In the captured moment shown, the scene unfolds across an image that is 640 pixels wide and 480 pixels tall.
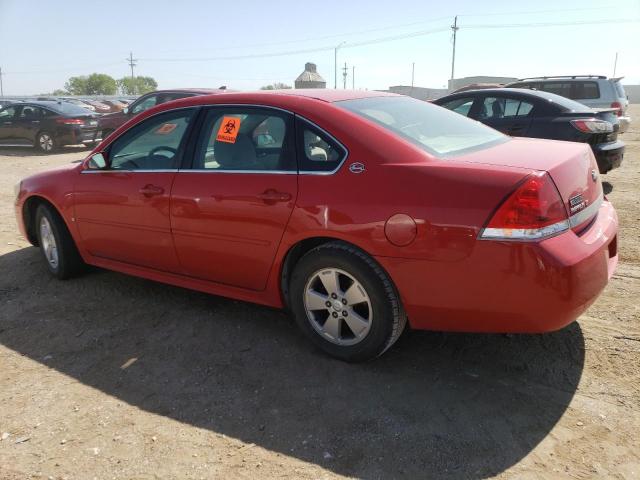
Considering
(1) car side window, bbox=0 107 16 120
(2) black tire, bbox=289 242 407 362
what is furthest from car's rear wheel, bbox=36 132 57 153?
(2) black tire, bbox=289 242 407 362

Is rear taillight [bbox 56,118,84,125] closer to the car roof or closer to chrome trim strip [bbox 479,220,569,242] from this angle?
the car roof

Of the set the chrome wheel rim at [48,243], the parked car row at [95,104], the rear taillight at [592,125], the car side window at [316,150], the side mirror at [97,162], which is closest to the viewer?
the car side window at [316,150]

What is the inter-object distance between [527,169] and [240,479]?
1946 millimetres

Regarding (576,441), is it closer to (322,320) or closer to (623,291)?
(322,320)

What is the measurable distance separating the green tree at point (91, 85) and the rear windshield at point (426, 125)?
115 meters

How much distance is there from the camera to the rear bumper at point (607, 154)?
6.80 metres

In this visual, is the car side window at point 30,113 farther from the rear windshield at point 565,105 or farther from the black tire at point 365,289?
the black tire at point 365,289

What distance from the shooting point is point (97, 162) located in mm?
4066

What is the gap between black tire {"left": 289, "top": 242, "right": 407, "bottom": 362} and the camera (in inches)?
111

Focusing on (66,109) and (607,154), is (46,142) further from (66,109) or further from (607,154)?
(607,154)

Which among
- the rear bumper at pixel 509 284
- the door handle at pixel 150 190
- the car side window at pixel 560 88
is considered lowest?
the rear bumper at pixel 509 284

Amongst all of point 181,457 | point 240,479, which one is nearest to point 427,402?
point 240,479

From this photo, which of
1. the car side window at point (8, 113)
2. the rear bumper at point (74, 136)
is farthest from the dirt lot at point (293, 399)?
the car side window at point (8, 113)

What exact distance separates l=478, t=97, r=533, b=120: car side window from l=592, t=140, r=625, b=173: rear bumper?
1.08 meters
